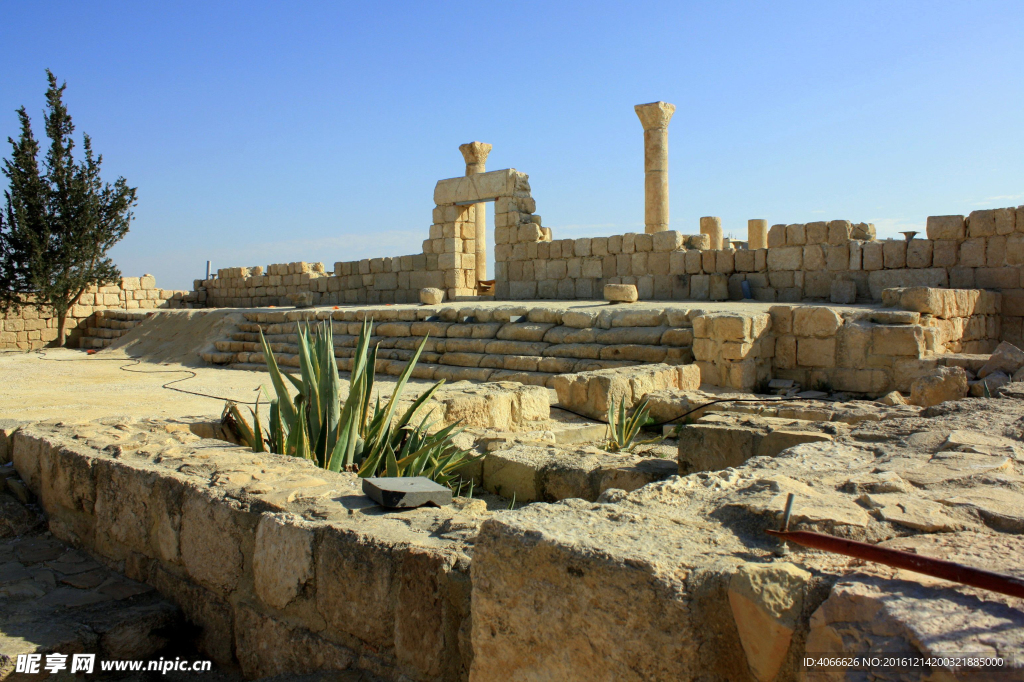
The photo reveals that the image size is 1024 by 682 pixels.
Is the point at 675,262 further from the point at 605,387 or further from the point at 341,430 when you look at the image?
the point at 341,430

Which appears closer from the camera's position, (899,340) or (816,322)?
(899,340)

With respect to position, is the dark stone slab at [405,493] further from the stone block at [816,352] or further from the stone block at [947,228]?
the stone block at [947,228]

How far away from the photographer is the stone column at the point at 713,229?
1540 cm

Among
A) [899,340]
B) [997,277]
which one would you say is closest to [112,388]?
[899,340]

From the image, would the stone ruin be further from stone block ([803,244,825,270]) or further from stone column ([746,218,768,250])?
stone column ([746,218,768,250])

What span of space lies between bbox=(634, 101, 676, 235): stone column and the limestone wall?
14.0 meters

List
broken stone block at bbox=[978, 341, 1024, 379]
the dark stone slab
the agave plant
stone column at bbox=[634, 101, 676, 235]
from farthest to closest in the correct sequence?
stone column at bbox=[634, 101, 676, 235] < broken stone block at bbox=[978, 341, 1024, 379] < the agave plant < the dark stone slab

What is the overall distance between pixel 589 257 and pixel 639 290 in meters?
1.33

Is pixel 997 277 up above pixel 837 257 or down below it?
below

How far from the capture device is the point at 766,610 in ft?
4.93

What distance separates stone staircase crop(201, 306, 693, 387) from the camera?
9.20 metres

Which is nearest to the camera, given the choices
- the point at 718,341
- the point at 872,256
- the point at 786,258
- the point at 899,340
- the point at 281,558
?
the point at 281,558

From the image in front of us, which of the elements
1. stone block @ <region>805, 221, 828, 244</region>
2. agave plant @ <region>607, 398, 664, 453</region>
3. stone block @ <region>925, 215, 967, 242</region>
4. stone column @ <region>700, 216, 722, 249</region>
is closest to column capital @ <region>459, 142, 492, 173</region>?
stone column @ <region>700, 216, 722, 249</region>

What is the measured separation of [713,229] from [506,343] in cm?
719
